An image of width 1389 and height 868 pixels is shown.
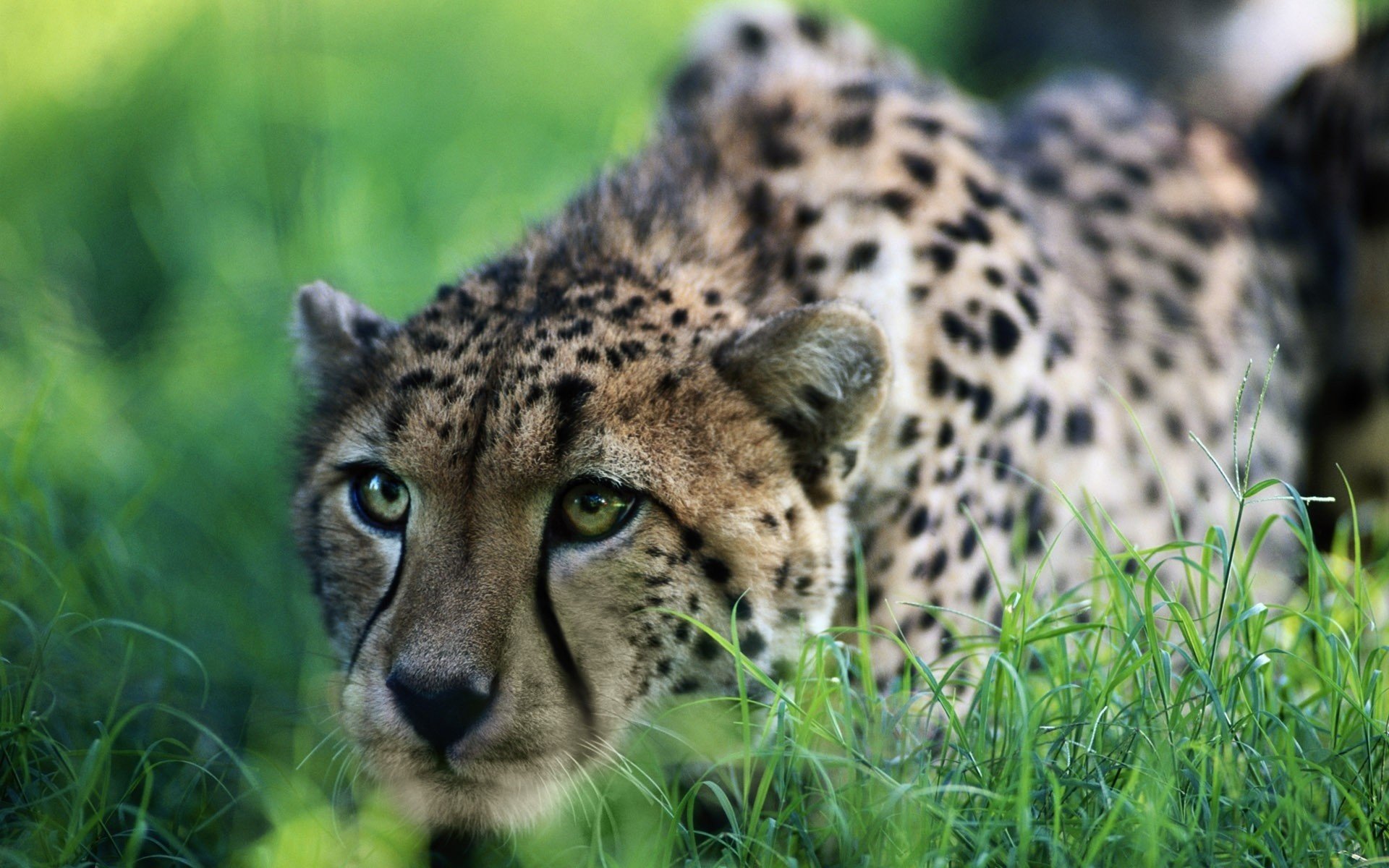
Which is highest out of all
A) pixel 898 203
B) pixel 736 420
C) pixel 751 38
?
pixel 751 38

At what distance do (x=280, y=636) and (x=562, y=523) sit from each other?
1.38 metres

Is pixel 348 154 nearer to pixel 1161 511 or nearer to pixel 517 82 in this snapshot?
pixel 517 82

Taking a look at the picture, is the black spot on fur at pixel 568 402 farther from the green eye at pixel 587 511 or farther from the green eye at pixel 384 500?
the green eye at pixel 384 500

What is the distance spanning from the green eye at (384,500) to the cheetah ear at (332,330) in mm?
313

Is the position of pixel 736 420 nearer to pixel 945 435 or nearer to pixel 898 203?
pixel 945 435

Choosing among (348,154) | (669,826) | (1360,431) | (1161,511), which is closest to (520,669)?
(669,826)

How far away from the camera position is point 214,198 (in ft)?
17.8

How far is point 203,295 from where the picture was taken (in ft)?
16.3

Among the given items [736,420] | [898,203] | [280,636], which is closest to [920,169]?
[898,203]

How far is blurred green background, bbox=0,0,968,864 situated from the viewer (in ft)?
8.56

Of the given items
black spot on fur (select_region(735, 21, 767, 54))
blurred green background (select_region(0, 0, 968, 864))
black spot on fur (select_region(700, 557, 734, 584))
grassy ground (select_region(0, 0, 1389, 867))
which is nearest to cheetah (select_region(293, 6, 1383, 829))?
black spot on fur (select_region(700, 557, 734, 584))

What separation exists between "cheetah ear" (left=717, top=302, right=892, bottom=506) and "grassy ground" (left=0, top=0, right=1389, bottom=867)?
36cm

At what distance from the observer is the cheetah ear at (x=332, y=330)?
2.69m

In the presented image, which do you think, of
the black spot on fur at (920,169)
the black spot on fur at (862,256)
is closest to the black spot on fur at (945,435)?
the black spot on fur at (862,256)
